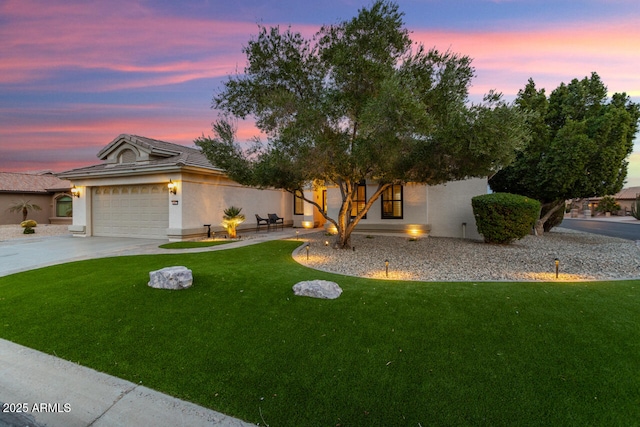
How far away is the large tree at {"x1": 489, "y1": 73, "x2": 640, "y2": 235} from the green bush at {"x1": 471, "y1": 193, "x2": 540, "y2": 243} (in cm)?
241

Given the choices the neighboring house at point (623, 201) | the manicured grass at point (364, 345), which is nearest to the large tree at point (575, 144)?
the manicured grass at point (364, 345)

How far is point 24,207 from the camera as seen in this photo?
21391mm

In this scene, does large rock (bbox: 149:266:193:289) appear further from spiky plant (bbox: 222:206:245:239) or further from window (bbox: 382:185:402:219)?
window (bbox: 382:185:402:219)

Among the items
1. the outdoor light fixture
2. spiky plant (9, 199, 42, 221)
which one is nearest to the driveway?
the outdoor light fixture

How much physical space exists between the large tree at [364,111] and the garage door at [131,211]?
5.51m

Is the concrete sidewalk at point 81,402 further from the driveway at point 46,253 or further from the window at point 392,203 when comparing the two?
the window at point 392,203

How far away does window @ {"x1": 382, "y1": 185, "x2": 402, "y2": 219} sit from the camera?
44.8 feet

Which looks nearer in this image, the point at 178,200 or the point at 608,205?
the point at 178,200

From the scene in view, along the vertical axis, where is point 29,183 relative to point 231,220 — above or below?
above

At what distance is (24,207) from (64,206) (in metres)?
2.35

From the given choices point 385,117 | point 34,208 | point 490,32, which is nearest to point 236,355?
point 385,117

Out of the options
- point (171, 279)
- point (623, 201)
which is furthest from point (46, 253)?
point (623, 201)

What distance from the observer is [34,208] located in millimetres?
22953

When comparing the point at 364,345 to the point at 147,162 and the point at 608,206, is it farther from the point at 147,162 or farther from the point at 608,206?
the point at 608,206
